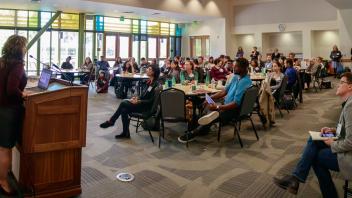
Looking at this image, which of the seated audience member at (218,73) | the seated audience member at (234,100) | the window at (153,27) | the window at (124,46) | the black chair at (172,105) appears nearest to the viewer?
the black chair at (172,105)

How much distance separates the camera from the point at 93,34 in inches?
667

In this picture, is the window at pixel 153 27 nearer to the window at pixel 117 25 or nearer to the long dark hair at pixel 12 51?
the window at pixel 117 25

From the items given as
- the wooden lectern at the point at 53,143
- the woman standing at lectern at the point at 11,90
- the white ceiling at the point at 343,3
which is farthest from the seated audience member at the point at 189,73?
the white ceiling at the point at 343,3

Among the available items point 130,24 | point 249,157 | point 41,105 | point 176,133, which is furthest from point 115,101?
point 130,24

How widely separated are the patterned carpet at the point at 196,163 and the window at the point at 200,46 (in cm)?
1446

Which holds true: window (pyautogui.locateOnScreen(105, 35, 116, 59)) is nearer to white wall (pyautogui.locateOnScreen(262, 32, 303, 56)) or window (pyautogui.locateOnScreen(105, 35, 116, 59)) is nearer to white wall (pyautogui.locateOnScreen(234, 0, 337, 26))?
white wall (pyautogui.locateOnScreen(234, 0, 337, 26))

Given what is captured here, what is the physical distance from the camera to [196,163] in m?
4.13

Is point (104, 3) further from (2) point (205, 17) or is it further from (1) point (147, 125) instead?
(1) point (147, 125)

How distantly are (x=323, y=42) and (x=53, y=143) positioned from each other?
17.8 meters

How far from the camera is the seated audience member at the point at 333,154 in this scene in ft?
8.07

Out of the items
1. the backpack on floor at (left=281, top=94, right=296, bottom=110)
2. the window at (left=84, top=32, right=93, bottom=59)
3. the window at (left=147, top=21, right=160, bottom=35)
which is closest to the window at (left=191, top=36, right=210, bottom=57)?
the window at (left=147, top=21, right=160, bottom=35)

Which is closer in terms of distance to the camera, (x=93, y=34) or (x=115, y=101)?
(x=115, y=101)

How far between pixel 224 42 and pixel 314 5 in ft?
16.6

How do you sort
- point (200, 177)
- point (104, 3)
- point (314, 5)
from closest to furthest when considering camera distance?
point (200, 177) → point (104, 3) → point (314, 5)
